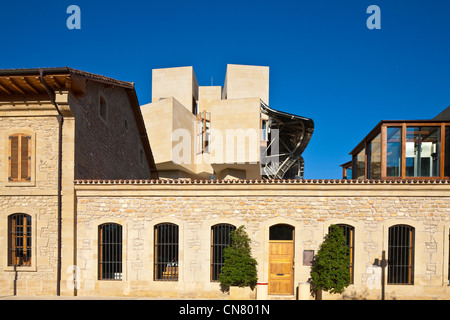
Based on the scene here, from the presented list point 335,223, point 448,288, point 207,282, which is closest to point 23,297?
point 207,282

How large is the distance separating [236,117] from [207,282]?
1986 centimetres

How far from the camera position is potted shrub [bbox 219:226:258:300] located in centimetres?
1121

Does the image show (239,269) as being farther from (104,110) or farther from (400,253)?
(104,110)

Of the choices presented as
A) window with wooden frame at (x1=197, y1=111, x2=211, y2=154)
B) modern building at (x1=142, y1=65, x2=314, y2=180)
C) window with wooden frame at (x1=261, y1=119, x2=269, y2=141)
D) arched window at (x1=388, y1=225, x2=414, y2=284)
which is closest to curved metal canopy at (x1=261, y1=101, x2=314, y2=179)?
modern building at (x1=142, y1=65, x2=314, y2=180)

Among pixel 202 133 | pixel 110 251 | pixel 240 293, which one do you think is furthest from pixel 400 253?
pixel 202 133

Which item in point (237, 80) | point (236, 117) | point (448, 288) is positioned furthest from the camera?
point (237, 80)

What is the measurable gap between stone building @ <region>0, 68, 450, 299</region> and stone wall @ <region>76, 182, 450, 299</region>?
0.13 feet

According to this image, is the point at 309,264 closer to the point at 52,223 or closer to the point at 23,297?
the point at 52,223

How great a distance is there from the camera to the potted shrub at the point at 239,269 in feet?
36.8

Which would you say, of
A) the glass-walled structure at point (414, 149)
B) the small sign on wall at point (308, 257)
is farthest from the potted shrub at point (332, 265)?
the glass-walled structure at point (414, 149)

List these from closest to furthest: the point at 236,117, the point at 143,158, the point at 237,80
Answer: the point at 143,158, the point at 236,117, the point at 237,80

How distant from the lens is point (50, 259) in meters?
11.8

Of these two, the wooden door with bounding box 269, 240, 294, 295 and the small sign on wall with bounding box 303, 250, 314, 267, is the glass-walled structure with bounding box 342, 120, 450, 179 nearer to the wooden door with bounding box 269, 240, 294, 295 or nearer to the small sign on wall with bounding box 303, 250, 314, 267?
the small sign on wall with bounding box 303, 250, 314, 267

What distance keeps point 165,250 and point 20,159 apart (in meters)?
6.73
